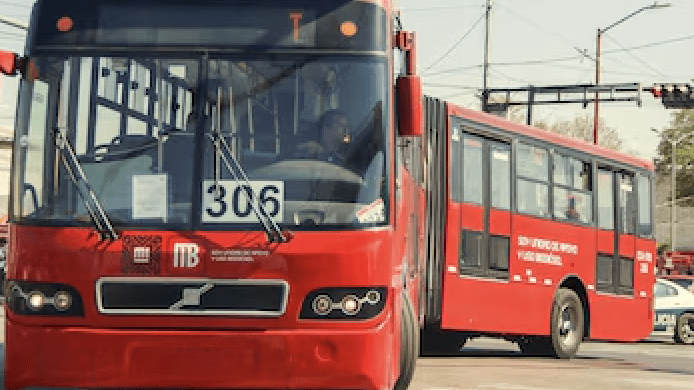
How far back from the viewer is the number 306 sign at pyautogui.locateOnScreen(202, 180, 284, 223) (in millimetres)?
9273

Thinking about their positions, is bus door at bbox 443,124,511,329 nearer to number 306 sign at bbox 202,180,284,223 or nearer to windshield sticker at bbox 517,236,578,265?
windshield sticker at bbox 517,236,578,265

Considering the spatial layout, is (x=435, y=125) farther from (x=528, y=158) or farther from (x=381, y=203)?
(x=381, y=203)

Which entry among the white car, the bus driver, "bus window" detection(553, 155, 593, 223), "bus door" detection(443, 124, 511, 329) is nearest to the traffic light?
the white car

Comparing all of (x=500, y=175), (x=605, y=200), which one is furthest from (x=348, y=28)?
(x=605, y=200)

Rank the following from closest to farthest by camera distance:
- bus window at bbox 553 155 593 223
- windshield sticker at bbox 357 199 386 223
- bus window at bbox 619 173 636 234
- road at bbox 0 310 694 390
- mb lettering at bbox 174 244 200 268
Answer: mb lettering at bbox 174 244 200 268, windshield sticker at bbox 357 199 386 223, road at bbox 0 310 694 390, bus window at bbox 553 155 593 223, bus window at bbox 619 173 636 234

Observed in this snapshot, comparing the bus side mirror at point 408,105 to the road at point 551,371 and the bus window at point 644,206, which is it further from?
the bus window at point 644,206

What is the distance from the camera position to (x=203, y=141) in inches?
370

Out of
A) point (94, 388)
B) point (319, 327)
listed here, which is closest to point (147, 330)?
A: point (94, 388)

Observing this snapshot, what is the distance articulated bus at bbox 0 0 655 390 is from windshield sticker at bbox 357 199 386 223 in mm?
21

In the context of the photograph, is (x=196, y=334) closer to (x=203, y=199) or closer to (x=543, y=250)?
(x=203, y=199)

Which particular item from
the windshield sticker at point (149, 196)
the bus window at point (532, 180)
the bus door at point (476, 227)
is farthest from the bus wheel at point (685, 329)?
the windshield sticker at point (149, 196)

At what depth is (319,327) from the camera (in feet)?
30.0

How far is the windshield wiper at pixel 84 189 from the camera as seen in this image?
9203 millimetres

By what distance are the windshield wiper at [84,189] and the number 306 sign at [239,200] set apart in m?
0.64
